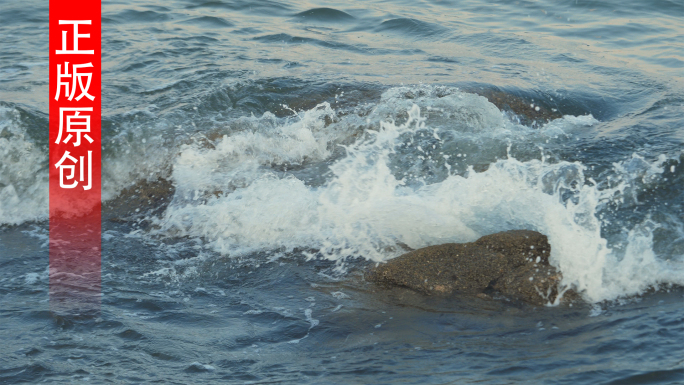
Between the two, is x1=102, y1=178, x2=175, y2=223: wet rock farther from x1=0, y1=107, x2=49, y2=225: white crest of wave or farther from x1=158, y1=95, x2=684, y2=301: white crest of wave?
x1=0, y1=107, x2=49, y2=225: white crest of wave

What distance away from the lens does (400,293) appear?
397 centimetres

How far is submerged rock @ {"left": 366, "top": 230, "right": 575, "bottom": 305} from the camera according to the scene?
153 inches

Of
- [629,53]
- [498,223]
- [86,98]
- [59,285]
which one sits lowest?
[59,285]

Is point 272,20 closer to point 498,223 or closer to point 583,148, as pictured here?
point 583,148

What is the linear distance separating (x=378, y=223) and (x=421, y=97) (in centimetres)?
271

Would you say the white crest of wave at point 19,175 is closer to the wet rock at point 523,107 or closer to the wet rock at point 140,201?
the wet rock at point 140,201

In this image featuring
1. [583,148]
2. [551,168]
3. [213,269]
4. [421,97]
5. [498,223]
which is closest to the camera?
[213,269]

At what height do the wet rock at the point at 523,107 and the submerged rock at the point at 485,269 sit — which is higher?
the wet rock at the point at 523,107

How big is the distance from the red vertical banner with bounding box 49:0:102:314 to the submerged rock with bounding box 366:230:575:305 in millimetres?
1802

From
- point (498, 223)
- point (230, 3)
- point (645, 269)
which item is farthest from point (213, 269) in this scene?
point (230, 3)

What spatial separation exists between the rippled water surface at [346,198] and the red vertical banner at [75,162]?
0.34ft

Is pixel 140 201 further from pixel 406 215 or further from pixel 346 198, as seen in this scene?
pixel 406 215

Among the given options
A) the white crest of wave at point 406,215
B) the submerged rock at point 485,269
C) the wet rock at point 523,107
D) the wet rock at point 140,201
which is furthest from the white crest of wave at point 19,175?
the wet rock at point 523,107

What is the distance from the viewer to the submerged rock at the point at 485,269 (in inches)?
153
